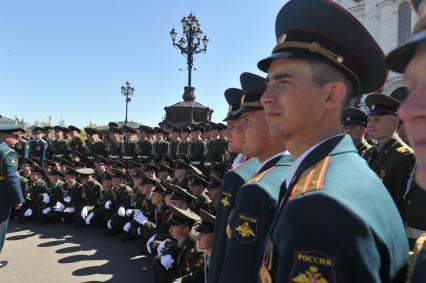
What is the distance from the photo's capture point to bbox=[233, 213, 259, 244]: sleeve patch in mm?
1612

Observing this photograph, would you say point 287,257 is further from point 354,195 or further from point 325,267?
point 354,195

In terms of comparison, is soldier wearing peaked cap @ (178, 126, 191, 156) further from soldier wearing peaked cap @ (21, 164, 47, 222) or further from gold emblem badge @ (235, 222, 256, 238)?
gold emblem badge @ (235, 222, 256, 238)

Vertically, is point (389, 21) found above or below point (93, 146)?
above

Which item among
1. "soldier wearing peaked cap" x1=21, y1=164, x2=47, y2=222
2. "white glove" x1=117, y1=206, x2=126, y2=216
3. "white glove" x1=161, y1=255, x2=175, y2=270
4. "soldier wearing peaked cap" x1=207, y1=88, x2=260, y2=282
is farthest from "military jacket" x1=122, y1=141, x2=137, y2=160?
"soldier wearing peaked cap" x1=207, y1=88, x2=260, y2=282

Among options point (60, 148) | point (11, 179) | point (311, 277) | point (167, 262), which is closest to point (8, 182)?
point (11, 179)

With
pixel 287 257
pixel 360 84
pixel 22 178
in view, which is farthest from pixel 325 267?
pixel 22 178

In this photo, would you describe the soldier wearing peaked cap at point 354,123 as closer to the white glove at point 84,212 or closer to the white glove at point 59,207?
the white glove at point 84,212

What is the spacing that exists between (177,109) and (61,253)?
1300 cm

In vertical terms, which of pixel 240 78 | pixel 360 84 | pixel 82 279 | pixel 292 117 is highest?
pixel 240 78

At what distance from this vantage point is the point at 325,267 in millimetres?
978

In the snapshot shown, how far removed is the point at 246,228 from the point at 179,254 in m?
3.45

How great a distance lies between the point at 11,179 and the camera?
5.88 meters

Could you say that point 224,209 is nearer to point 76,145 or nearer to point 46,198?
point 46,198

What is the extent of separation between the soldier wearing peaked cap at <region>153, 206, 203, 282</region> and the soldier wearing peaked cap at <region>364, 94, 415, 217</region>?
98.8 inches
